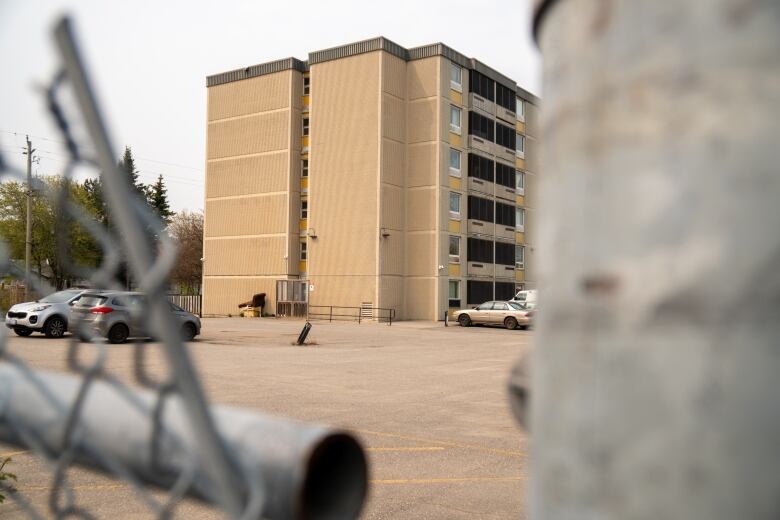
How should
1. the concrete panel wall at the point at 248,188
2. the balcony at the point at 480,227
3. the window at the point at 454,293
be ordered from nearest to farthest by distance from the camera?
the window at the point at 454,293 → the concrete panel wall at the point at 248,188 → the balcony at the point at 480,227

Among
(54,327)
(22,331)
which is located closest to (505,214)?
(54,327)

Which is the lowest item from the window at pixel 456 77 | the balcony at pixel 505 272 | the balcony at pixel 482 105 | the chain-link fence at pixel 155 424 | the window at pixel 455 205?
the chain-link fence at pixel 155 424

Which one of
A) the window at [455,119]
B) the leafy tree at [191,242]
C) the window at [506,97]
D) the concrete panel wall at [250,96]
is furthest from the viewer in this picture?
the leafy tree at [191,242]

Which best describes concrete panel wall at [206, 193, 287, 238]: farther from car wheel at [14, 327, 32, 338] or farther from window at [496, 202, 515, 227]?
car wheel at [14, 327, 32, 338]

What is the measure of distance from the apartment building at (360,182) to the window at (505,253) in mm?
179

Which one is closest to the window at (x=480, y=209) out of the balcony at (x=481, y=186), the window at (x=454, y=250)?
the balcony at (x=481, y=186)

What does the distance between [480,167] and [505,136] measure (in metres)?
5.60

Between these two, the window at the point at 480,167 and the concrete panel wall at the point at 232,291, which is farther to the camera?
the window at the point at 480,167

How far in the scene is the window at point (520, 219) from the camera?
58.6 meters

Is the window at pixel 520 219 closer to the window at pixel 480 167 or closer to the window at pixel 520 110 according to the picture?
the window at pixel 480 167

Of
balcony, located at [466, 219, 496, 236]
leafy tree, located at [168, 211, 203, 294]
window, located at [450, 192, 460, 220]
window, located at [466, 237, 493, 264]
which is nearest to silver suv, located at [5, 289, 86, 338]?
window, located at [450, 192, 460, 220]

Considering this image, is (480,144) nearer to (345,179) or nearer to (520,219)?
(520,219)

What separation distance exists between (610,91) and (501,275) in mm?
55479

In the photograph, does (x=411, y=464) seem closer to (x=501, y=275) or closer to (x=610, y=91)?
(x=610, y=91)
